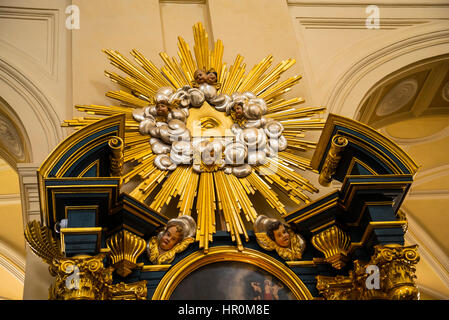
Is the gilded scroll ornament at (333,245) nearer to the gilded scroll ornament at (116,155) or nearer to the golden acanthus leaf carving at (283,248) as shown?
the golden acanthus leaf carving at (283,248)

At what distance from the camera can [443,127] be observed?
8898 millimetres

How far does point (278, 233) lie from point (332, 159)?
2.34ft

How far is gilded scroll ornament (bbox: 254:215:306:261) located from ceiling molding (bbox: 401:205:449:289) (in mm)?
5471

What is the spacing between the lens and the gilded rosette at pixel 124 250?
4453 mm

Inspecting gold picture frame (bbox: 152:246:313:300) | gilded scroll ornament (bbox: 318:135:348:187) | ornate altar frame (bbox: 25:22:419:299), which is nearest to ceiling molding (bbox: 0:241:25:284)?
ornate altar frame (bbox: 25:22:419:299)

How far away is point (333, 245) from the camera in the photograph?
4727mm

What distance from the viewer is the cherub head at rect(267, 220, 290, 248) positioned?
189 inches

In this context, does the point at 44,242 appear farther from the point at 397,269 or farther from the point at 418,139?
→ the point at 418,139

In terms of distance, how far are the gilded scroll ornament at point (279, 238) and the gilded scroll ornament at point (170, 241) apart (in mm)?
516

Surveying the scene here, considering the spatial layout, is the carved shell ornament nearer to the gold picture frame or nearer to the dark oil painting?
the gold picture frame

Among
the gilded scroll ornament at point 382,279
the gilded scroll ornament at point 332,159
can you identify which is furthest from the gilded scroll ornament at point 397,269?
the gilded scroll ornament at point 332,159

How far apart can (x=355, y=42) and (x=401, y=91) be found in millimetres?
793
